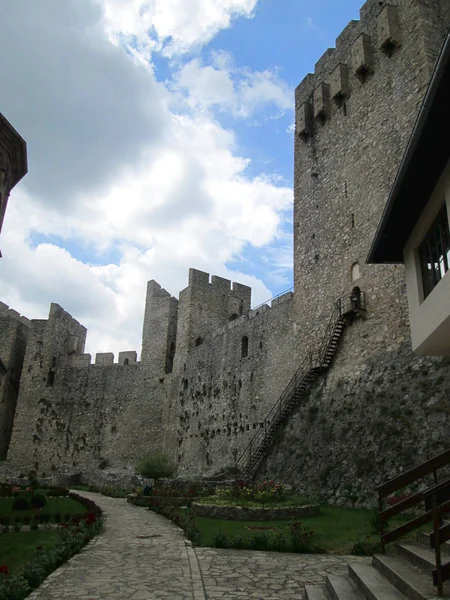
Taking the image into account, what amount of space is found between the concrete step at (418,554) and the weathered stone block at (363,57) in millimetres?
18941

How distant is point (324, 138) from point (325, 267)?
243 inches

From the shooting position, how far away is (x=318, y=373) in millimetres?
20531

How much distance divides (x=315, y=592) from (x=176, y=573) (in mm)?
2421

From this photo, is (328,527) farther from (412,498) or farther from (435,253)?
(435,253)

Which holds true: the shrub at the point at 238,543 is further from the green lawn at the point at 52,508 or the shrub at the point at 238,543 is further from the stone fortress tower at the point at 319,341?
the green lawn at the point at 52,508

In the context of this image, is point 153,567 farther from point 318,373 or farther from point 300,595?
point 318,373

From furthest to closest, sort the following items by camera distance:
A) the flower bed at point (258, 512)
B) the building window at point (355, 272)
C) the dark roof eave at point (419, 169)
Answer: the building window at point (355, 272) → the flower bed at point (258, 512) → the dark roof eave at point (419, 169)

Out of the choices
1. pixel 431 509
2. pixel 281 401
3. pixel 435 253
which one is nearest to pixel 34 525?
pixel 431 509

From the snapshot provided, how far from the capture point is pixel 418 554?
6.27 metres

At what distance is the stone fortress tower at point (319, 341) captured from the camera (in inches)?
630

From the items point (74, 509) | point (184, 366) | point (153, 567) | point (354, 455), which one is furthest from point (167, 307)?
point (153, 567)

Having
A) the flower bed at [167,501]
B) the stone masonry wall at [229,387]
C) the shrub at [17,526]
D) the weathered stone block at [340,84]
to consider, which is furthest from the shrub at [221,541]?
the weathered stone block at [340,84]

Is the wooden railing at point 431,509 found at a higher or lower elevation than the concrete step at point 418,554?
higher

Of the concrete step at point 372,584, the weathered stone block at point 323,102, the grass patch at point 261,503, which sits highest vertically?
the weathered stone block at point 323,102
